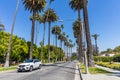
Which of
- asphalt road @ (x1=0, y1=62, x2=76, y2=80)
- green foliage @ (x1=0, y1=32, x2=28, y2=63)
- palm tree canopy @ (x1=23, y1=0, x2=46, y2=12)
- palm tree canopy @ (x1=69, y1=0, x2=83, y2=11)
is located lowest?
asphalt road @ (x1=0, y1=62, x2=76, y2=80)

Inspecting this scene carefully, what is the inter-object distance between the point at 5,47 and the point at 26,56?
13.9 m

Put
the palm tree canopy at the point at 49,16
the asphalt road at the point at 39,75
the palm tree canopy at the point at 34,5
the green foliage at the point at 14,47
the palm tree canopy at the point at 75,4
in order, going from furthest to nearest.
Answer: the palm tree canopy at the point at 49,16
the palm tree canopy at the point at 75,4
the palm tree canopy at the point at 34,5
the green foliage at the point at 14,47
the asphalt road at the point at 39,75

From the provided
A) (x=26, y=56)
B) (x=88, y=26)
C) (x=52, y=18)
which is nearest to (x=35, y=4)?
(x=26, y=56)

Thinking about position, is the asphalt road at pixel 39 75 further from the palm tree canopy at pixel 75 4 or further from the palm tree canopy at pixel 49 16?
the palm tree canopy at pixel 49 16

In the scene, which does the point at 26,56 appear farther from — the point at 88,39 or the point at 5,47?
the point at 88,39

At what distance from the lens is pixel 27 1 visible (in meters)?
55.2

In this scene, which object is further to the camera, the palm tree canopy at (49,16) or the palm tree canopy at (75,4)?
the palm tree canopy at (49,16)

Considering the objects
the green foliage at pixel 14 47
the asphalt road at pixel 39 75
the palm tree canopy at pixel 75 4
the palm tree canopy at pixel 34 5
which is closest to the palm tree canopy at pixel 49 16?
the palm tree canopy at pixel 75 4

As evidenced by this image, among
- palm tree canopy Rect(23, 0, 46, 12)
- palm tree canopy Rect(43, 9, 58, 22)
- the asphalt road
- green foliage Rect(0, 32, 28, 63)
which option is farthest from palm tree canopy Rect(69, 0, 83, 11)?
the asphalt road

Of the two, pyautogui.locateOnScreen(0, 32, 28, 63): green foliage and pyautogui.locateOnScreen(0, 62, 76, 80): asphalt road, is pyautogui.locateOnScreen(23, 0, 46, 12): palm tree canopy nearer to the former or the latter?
pyautogui.locateOnScreen(0, 32, 28, 63): green foliage

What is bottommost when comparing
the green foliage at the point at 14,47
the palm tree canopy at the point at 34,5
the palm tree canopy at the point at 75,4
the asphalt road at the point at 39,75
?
the asphalt road at the point at 39,75

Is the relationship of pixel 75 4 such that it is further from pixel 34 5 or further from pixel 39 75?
pixel 39 75

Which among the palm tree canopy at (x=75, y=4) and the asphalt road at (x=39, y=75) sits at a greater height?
the palm tree canopy at (x=75, y=4)

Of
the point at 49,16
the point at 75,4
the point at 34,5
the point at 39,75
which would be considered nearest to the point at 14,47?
the point at 34,5
